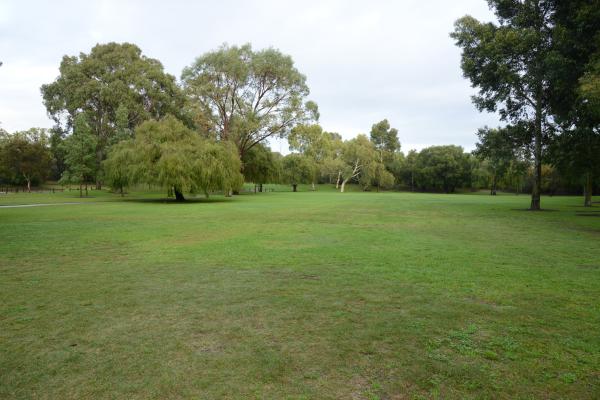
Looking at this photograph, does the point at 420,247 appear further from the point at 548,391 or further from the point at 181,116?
the point at 181,116

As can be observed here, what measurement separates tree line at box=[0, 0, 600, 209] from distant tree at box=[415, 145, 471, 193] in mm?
342

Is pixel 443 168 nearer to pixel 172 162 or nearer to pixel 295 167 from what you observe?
pixel 295 167

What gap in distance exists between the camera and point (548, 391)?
3236 millimetres

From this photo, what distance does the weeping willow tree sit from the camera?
103 ft

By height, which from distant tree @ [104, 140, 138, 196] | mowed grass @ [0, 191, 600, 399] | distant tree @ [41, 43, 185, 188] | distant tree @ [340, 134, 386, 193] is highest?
distant tree @ [41, 43, 185, 188]

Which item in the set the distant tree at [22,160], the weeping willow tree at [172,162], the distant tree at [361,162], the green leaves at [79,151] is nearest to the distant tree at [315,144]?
the distant tree at [361,162]

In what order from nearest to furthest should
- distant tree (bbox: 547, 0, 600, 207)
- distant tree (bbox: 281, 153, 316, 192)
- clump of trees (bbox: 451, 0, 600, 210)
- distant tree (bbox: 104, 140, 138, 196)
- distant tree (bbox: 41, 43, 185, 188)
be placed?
distant tree (bbox: 547, 0, 600, 207) → clump of trees (bbox: 451, 0, 600, 210) → distant tree (bbox: 104, 140, 138, 196) → distant tree (bbox: 41, 43, 185, 188) → distant tree (bbox: 281, 153, 316, 192)

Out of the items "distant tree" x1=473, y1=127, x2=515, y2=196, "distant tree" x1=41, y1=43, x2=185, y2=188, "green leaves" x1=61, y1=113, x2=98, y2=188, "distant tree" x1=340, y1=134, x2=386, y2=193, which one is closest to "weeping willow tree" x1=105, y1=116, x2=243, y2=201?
"green leaves" x1=61, y1=113, x2=98, y2=188

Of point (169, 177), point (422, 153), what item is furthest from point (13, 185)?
point (422, 153)

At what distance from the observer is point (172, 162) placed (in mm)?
31062

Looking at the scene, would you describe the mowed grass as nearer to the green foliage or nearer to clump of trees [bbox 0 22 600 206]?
clump of trees [bbox 0 22 600 206]

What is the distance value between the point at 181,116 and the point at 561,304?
5497 cm

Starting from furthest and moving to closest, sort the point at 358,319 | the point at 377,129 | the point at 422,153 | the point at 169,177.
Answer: the point at 377,129 → the point at 422,153 → the point at 169,177 → the point at 358,319

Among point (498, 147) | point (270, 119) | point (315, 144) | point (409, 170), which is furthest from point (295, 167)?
point (498, 147)
